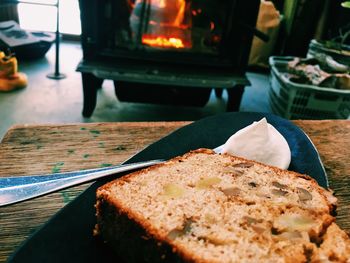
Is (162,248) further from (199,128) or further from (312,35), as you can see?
(312,35)

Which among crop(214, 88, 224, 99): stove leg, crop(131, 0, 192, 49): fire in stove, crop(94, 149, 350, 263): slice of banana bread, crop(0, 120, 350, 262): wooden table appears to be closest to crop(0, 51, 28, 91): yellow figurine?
crop(131, 0, 192, 49): fire in stove

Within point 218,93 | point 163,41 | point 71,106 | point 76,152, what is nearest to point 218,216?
point 76,152

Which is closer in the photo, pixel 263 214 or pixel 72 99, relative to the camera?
pixel 263 214

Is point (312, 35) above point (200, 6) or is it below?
below

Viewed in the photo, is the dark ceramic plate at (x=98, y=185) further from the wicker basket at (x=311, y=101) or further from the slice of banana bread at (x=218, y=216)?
the wicker basket at (x=311, y=101)

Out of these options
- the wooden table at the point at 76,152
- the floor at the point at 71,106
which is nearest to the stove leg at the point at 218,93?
the floor at the point at 71,106

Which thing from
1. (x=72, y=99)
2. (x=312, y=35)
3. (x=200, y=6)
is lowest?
(x=72, y=99)

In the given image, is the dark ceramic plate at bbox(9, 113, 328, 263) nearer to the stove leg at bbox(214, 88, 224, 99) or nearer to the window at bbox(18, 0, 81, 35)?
the stove leg at bbox(214, 88, 224, 99)

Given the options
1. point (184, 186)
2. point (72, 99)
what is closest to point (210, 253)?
point (184, 186)
